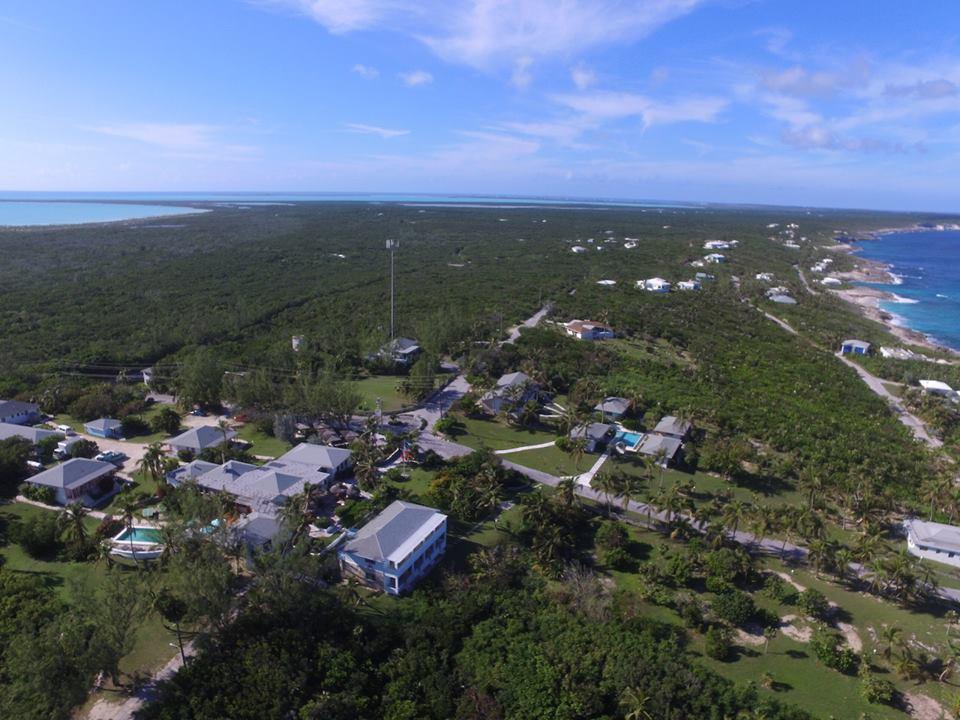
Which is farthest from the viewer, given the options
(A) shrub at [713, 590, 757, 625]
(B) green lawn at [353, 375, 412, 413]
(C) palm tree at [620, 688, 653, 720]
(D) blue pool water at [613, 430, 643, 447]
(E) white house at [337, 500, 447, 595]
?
(B) green lawn at [353, 375, 412, 413]

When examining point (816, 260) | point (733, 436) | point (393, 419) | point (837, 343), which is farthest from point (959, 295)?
point (393, 419)

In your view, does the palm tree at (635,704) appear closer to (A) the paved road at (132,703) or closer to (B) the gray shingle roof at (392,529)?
(B) the gray shingle roof at (392,529)

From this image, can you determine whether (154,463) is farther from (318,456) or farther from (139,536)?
(318,456)

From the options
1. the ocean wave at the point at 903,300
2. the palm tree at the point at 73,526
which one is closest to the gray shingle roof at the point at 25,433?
the palm tree at the point at 73,526

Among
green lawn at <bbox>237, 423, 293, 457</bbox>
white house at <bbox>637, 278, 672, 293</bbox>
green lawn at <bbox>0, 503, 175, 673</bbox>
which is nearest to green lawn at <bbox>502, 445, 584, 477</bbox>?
green lawn at <bbox>237, 423, 293, 457</bbox>

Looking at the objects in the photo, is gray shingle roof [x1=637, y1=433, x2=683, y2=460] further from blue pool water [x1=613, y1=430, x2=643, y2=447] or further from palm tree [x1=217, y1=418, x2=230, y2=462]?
palm tree [x1=217, y1=418, x2=230, y2=462]

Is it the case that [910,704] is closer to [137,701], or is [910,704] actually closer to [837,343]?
[137,701]
